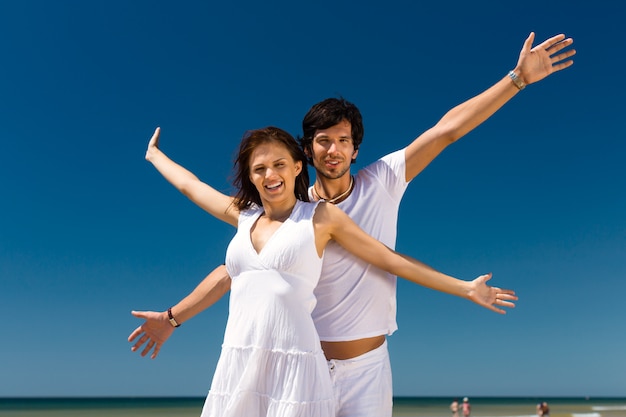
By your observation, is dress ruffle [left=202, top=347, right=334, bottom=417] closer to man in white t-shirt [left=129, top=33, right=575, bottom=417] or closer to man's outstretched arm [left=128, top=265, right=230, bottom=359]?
man in white t-shirt [left=129, top=33, right=575, bottom=417]

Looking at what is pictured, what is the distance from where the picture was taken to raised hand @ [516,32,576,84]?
4.19 m

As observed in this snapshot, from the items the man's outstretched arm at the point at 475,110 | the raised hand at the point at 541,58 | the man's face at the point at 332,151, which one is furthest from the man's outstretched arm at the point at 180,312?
the raised hand at the point at 541,58

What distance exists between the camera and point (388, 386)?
3.91m

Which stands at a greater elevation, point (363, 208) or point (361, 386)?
point (363, 208)

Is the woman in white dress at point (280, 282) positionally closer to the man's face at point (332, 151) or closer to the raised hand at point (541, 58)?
the man's face at point (332, 151)

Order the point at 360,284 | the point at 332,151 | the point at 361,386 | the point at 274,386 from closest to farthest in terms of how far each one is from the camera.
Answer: the point at 274,386 < the point at 361,386 < the point at 360,284 < the point at 332,151

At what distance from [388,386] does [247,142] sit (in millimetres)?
1615

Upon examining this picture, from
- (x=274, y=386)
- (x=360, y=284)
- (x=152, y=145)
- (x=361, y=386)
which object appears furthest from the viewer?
(x=152, y=145)

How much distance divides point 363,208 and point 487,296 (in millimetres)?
886

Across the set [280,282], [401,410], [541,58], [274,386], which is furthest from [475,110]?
[401,410]

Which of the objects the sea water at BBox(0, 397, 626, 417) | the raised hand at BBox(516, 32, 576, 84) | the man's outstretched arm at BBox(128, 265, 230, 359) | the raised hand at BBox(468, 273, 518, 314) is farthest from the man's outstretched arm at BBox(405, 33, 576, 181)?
the sea water at BBox(0, 397, 626, 417)

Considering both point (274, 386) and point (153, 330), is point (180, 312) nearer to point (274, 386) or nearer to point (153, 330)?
point (153, 330)

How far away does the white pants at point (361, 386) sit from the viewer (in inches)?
147

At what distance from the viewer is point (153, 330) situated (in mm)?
4730
